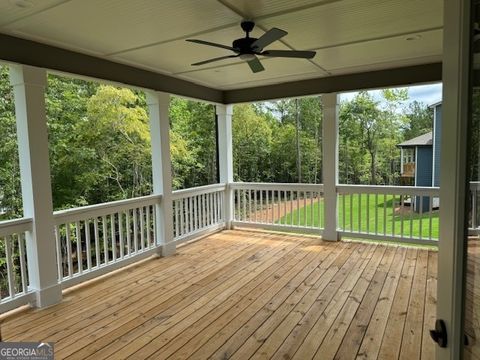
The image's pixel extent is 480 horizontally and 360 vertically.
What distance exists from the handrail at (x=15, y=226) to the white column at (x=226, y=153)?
359 cm

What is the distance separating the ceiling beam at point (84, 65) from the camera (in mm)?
3057

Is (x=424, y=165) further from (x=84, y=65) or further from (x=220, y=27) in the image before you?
(x=84, y=65)

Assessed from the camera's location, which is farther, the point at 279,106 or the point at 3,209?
the point at 279,106

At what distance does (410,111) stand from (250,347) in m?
9.51

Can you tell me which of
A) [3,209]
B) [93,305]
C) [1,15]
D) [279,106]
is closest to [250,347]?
[93,305]

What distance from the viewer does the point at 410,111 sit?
32.4ft

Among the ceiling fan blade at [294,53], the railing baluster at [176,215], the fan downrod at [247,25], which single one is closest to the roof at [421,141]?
the railing baluster at [176,215]

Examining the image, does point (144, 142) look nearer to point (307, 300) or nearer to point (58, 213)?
point (58, 213)

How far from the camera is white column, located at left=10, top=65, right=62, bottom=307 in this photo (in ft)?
10.2

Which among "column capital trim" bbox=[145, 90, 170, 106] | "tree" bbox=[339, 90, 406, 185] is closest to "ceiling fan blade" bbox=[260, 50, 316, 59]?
"column capital trim" bbox=[145, 90, 170, 106]

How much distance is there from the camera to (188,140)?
9781mm

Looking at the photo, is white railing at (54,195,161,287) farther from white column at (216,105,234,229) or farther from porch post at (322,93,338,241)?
porch post at (322,93,338,241)

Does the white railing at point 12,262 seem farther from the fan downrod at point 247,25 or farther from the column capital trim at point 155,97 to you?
the fan downrod at point 247,25

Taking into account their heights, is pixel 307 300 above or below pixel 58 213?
below
